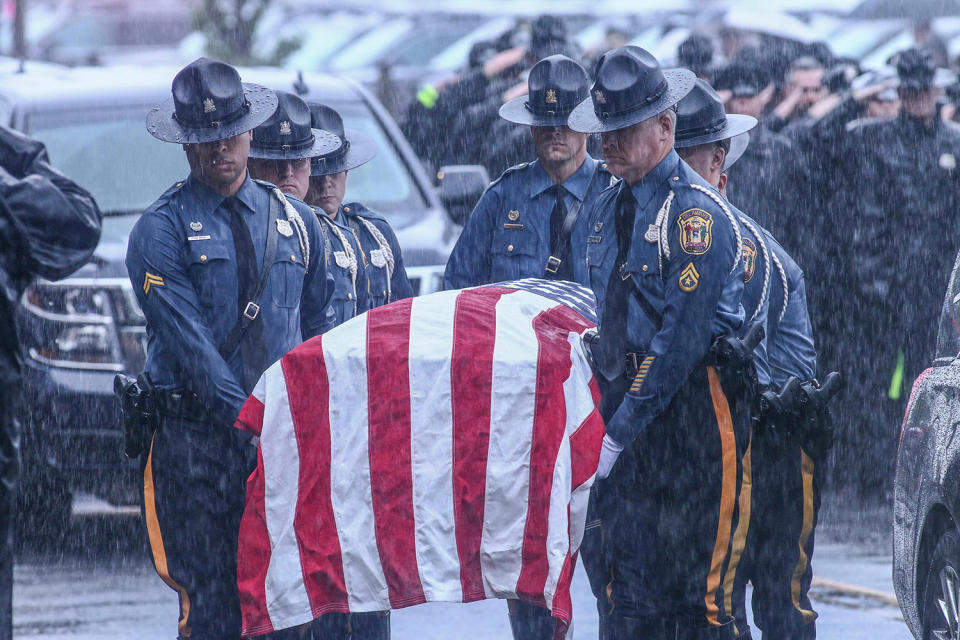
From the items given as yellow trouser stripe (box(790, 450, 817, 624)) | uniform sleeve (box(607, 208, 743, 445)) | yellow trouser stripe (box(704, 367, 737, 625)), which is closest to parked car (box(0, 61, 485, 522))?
→ yellow trouser stripe (box(790, 450, 817, 624))

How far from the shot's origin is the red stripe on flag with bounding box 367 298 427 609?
16.0 feet

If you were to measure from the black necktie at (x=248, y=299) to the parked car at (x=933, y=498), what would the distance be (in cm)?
234

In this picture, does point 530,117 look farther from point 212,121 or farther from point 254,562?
point 254,562

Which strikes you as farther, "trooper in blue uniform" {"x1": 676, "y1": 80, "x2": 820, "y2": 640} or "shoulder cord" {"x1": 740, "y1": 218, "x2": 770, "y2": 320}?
"trooper in blue uniform" {"x1": 676, "y1": 80, "x2": 820, "y2": 640}

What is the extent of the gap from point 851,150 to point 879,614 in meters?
3.74

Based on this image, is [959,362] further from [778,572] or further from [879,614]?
[879,614]

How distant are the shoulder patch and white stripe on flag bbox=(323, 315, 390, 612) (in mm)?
1075

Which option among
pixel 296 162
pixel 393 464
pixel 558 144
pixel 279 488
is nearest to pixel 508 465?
pixel 393 464

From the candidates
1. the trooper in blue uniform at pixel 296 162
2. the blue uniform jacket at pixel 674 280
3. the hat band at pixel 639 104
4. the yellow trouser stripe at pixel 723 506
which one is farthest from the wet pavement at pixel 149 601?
the hat band at pixel 639 104

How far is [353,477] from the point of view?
4.93 m

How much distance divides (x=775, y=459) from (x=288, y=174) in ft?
7.72

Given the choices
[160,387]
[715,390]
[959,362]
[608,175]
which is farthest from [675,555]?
[608,175]

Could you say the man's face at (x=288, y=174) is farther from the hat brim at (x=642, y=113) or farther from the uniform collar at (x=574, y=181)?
the hat brim at (x=642, y=113)

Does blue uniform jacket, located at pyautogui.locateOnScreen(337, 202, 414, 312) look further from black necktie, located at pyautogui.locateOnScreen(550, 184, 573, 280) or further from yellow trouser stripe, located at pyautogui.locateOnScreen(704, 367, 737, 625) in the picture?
yellow trouser stripe, located at pyautogui.locateOnScreen(704, 367, 737, 625)
